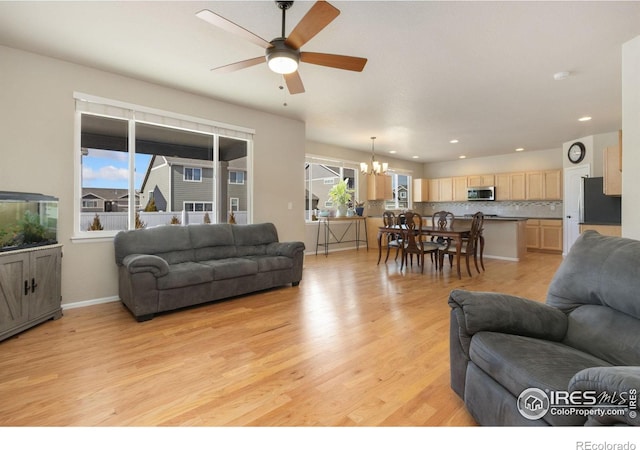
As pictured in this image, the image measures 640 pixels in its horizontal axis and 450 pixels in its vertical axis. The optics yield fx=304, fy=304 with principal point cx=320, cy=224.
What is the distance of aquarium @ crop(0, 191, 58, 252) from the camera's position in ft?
8.31

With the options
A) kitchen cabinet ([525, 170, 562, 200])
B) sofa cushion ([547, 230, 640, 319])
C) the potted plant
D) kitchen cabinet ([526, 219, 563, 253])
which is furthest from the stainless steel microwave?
sofa cushion ([547, 230, 640, 319])

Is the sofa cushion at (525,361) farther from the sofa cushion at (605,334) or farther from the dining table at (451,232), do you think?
the dining table at (451,232)

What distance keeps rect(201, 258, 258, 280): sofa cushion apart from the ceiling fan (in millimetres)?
2069

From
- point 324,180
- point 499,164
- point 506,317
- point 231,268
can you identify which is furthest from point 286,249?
point 499,164

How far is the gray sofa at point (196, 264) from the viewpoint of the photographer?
3021mm

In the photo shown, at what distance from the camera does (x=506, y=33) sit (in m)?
2.74

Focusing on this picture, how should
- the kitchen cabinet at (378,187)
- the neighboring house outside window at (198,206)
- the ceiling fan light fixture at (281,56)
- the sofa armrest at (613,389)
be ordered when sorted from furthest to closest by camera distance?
1. the kitchen cabinet at (378,187)
2. the neighboring house outside window at (198,206)
3. the ceiling fan light fixture at (281,56)
4. the sofa armrest at (613,389)

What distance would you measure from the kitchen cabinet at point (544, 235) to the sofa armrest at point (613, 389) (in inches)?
313

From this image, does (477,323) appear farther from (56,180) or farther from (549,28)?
(56,180)

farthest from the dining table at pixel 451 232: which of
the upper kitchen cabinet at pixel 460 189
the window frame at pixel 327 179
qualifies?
the upper kitchen cabinet at pixel 460 189

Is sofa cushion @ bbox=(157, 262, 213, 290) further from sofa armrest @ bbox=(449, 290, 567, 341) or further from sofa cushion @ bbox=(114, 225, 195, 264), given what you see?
sofa armrest @ bbox=(449, 290, 567, 341)

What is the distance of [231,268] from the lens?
11.8 feet

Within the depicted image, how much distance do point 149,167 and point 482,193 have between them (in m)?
8.38

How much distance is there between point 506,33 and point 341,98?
2167mm
